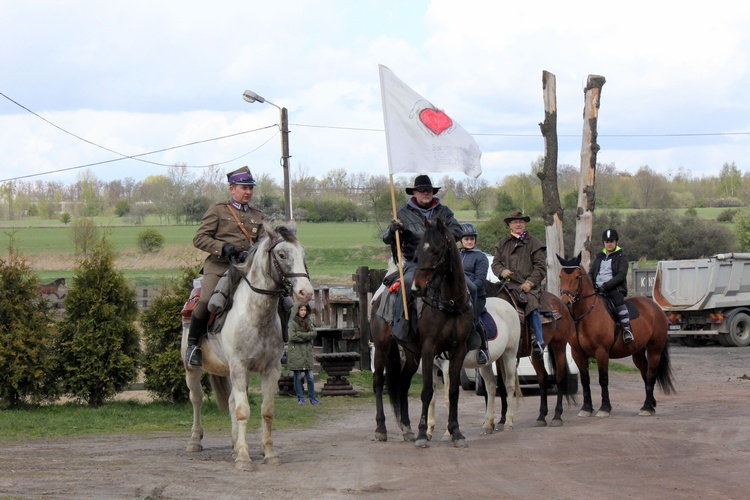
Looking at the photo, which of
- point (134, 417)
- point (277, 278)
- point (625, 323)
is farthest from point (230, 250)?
point (625, 323)

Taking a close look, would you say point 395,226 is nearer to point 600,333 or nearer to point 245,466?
point 245,466

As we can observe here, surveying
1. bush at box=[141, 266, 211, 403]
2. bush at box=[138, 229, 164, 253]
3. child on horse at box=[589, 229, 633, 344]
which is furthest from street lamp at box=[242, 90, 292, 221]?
bush at box=[138, 229, 164, 253]

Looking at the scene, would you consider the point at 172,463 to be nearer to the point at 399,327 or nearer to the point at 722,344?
the point at 399,327

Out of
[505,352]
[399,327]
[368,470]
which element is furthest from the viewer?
[505,352]

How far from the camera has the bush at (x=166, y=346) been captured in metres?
15.0

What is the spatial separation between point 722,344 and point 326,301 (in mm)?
16322

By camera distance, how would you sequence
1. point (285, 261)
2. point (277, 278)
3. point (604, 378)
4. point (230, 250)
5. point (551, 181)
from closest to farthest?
point (285, 261) < point (277, 278) < point (230, 250) < point (604, 378) < point (551, 181)

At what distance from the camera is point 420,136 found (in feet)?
37.8

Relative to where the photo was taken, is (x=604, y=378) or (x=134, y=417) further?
(x=604, y=378)

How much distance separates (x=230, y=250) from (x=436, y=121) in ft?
10.6

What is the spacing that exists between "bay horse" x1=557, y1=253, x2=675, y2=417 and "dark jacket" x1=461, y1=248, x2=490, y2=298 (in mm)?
2608

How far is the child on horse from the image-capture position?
47.6ft

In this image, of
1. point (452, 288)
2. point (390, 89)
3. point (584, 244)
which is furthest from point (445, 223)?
point (584, 244)

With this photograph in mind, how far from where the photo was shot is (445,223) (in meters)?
11.1
